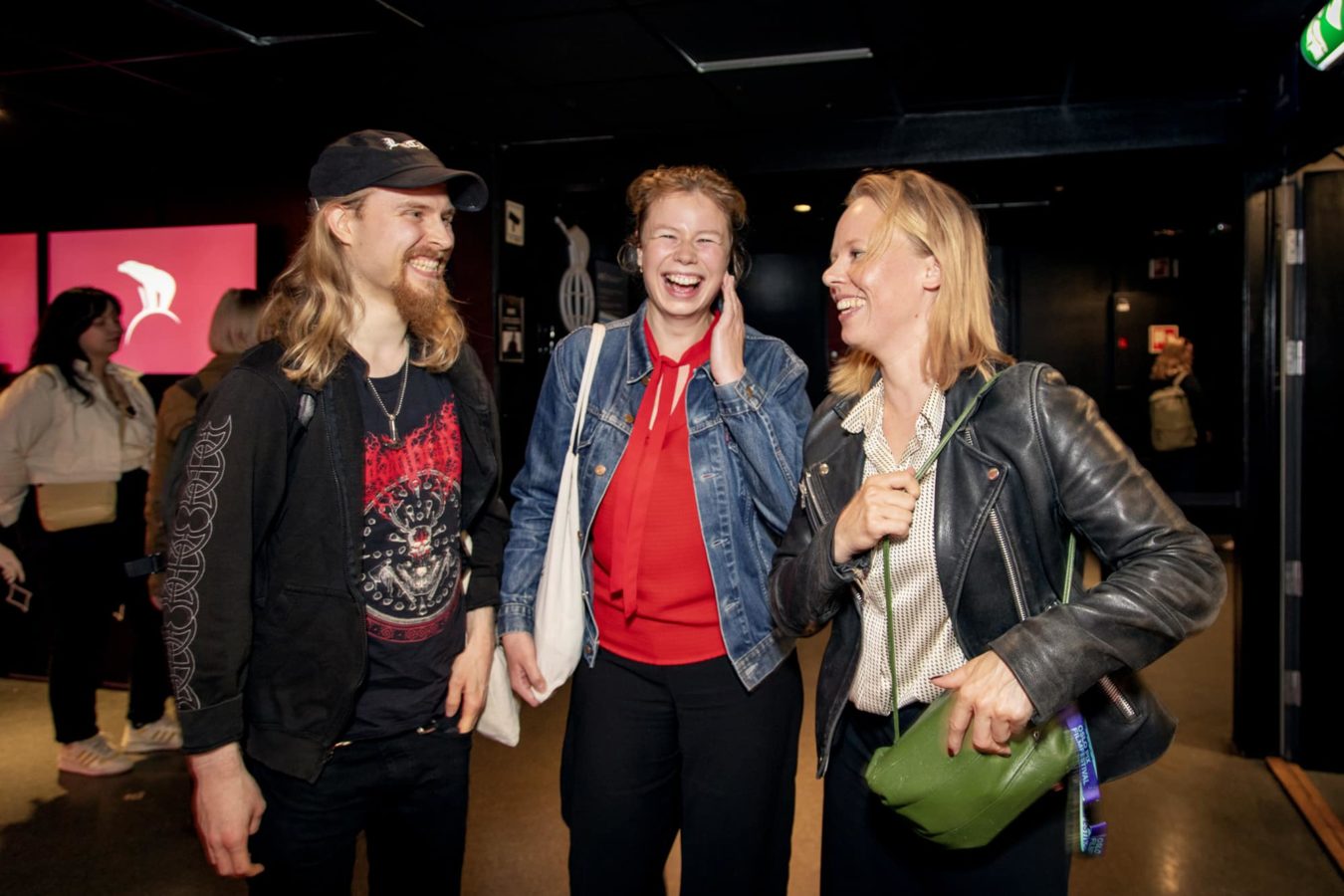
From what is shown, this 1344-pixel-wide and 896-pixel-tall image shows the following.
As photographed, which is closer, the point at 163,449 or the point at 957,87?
the point at 163,449

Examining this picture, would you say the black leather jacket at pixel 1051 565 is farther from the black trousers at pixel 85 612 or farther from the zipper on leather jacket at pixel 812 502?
the black trousers at pixel 85 612

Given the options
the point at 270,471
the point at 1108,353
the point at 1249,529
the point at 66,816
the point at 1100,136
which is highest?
the point at 1100,136

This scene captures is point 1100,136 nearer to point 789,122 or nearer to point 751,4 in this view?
point 789,122

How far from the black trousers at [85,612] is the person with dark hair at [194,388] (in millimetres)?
487

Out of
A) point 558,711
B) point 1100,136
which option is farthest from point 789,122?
point 558,711

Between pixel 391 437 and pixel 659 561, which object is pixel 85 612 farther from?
pixel 659 561

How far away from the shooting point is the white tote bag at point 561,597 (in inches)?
71.9

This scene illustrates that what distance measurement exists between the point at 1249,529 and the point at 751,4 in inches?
115

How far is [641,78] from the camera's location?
4559 millimetres

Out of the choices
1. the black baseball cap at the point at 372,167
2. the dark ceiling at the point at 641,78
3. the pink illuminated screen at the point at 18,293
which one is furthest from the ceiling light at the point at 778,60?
the pink illuminated screen at the point at 18,293

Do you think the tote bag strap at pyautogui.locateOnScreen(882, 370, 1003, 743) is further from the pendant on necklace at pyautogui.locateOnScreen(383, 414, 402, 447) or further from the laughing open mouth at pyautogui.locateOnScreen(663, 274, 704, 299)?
the pendant on necklace at pyautogui.locateOnScreen(383, 414, 402, 447)

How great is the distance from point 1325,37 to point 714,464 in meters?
2.38

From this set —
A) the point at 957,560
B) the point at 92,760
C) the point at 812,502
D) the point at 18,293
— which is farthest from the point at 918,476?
the point at 18,293

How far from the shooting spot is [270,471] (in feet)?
4.63
